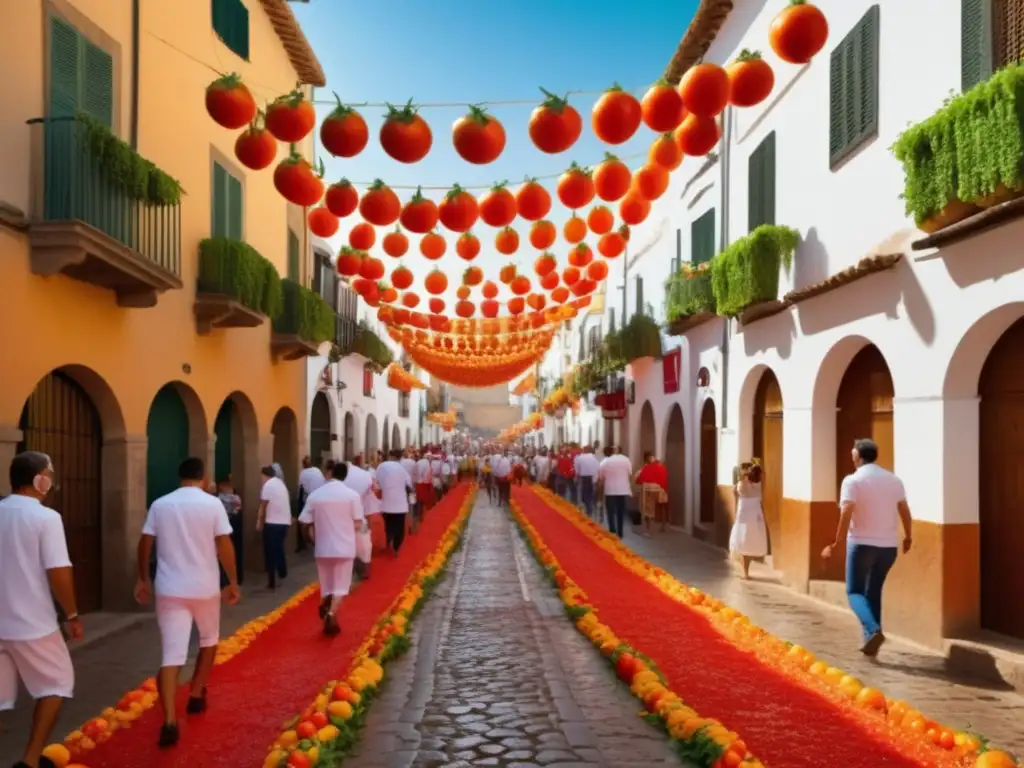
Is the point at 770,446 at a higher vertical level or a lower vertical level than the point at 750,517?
higher

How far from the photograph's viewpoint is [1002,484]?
9.32 meters

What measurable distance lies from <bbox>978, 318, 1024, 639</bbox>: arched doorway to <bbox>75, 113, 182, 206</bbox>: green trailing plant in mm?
9036

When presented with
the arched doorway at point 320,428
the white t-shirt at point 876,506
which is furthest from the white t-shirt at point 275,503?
the arched doorway at point 320,428

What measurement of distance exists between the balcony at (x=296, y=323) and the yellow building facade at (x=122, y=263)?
402mm

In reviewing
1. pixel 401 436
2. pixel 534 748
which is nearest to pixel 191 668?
pixel 534 748

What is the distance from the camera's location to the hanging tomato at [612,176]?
11750mm

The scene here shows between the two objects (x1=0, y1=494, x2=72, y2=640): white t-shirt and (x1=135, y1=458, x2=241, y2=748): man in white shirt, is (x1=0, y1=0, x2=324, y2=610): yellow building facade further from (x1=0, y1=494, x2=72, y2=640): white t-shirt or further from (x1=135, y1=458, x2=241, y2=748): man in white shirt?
(x1=0, y1=494, x2=72, y2=640): white t-shirt

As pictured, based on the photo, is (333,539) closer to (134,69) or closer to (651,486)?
(134,69)

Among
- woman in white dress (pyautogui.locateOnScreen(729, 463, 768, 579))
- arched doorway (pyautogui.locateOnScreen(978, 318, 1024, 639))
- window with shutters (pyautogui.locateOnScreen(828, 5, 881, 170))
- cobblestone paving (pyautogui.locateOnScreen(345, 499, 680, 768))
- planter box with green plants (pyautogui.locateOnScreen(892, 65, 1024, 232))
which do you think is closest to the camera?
cobblestone paving (pyautogui.locateOnScreen(345, 499, 680, 768))

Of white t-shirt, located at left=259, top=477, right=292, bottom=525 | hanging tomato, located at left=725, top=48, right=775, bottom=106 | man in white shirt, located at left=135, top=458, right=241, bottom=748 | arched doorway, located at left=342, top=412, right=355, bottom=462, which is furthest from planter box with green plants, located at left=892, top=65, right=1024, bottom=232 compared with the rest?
arched doorway, located at left=342, top=412, right=355, bottom=462

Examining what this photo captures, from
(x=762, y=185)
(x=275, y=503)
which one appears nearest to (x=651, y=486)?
(x=762, y=185)

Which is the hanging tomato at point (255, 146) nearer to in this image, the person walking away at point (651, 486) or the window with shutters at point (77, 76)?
the window with shutters at point (77, 76)

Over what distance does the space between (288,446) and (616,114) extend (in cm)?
1320

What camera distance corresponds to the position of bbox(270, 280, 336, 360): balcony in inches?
719
